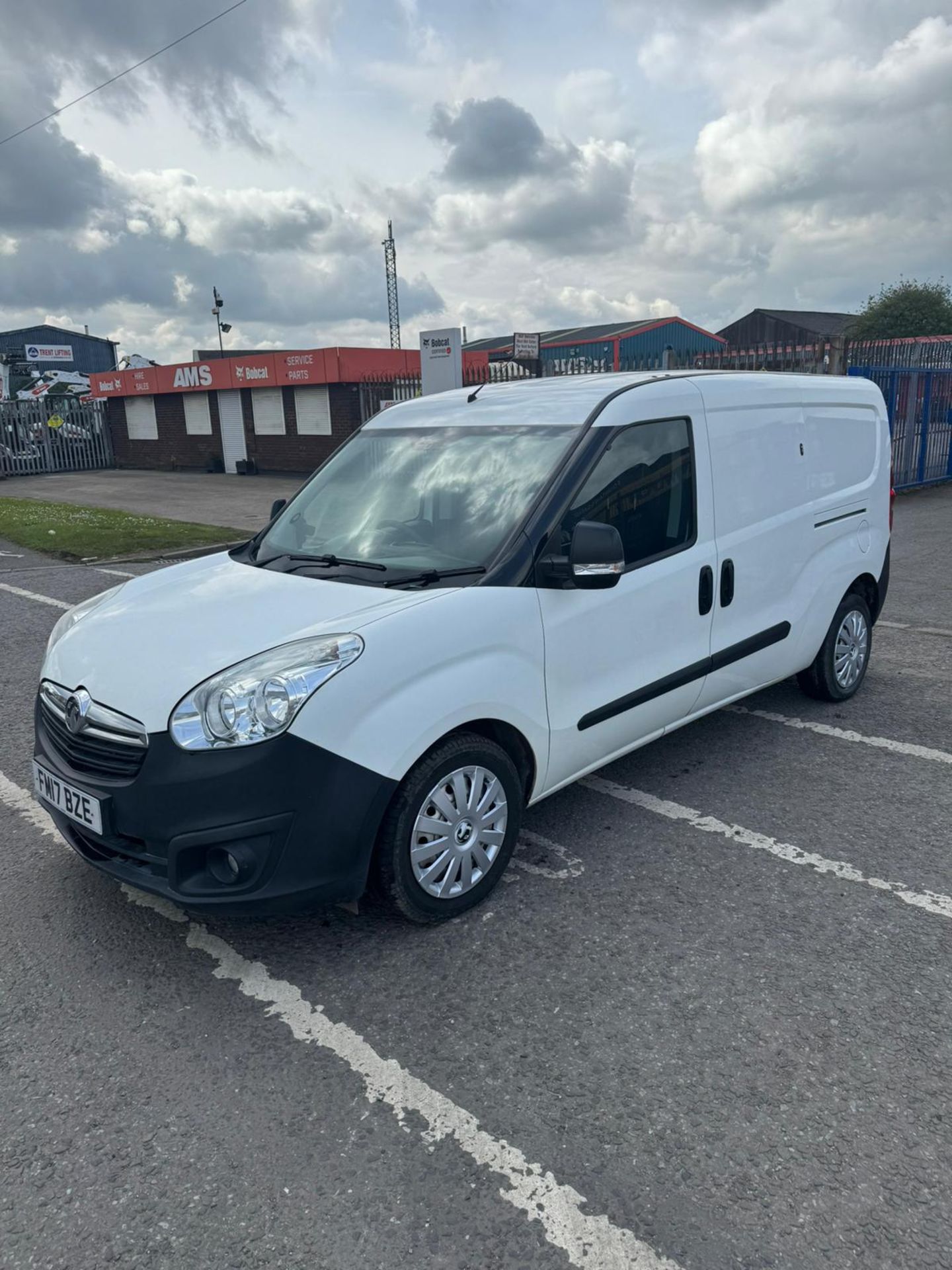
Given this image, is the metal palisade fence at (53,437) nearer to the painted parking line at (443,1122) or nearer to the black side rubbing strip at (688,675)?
the black side rubbing strip at (688,675)

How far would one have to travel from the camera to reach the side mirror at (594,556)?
3281mm

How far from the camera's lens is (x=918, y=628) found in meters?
7.22

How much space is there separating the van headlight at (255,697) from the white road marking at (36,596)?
6.13 meters

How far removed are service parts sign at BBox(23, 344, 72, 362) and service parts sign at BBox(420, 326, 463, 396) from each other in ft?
228

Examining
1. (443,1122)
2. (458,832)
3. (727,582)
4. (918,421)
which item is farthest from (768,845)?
(918,421)

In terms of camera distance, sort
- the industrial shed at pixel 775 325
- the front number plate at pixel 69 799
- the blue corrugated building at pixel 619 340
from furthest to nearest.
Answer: the industrial shed at pixel 775 325, the blue corrugated building at pixel 619 340, the front number plate at pixel 69 799

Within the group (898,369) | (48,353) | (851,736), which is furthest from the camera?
(48,353)

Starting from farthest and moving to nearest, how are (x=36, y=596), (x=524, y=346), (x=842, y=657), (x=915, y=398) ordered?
(x=524, y=346)
(x=915, y=398)
(x=36, y=596)
(x=842, y=657)

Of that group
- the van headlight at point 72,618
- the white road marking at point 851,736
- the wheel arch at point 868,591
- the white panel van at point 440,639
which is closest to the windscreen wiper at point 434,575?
the white panel van at point 440,639

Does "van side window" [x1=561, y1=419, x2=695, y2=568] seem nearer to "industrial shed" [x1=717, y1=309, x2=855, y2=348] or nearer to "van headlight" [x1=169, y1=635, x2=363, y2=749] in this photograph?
"van headlight" [x1=169, y1=635, x2=363, y2=749]

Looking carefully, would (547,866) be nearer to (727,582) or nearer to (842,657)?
(727,582)

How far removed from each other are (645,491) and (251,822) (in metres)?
2.12

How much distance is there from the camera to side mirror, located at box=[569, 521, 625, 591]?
129 inches

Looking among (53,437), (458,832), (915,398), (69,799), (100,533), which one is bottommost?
(458,832)
